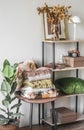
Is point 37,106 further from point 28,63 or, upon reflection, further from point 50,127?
point 28,63

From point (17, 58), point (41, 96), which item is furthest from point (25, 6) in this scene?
point (41, 96)

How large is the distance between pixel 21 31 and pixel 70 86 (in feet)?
3.07

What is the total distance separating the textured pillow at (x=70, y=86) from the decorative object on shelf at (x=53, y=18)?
0.58 meters

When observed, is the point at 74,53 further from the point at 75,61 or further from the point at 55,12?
the point at 55,12

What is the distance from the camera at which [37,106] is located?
3.77 metres

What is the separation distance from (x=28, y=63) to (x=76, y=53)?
657mm

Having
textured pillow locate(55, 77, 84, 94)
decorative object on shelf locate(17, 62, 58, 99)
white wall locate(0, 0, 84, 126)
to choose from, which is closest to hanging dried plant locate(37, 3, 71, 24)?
white wall locate(0, 0, 84, 126)

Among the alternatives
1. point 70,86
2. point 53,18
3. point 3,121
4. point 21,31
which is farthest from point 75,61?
point 3,121

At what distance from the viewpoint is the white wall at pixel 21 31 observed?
135 inches

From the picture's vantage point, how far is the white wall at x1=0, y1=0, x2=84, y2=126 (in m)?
3.42

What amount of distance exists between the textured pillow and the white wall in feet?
1.42

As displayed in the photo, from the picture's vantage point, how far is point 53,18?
3.47 m

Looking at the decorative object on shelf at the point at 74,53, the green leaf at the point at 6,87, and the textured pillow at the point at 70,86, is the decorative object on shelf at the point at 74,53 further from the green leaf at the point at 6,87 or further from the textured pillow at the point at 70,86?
the green leaf at the point at 6,87

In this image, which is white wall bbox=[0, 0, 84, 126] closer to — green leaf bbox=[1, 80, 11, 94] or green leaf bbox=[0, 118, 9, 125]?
green leaf bbox=[1, 80, 11, 94]
